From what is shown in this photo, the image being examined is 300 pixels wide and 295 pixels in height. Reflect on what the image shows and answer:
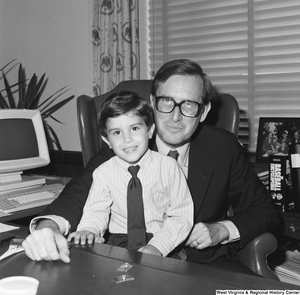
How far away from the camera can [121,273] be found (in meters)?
1.06

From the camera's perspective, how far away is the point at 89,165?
1.91 metres

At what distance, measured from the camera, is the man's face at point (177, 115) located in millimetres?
1820

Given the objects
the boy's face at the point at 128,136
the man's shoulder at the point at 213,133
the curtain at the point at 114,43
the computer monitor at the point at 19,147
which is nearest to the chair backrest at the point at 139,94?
the man's shoulder at the point at 213,133

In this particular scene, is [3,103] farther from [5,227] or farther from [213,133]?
[5,227]

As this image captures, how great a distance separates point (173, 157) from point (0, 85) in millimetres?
2872

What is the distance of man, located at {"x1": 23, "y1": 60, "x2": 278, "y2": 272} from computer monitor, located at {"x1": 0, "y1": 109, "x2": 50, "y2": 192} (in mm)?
906

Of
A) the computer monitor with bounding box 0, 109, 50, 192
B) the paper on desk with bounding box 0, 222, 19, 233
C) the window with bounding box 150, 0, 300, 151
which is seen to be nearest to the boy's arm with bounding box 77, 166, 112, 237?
the paper on desk with bounding box 0, 222, 19, 233

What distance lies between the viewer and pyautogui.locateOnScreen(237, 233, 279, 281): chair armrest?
1.87m

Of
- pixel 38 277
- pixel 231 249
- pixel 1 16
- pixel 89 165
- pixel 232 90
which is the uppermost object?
pixel 1 16

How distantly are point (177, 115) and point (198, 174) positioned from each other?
26 centimetres

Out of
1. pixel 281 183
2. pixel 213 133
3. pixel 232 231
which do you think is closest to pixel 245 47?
pixel 281 183

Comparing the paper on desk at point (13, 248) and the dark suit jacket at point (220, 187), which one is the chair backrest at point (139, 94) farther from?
the paper on desk at point (13, 248)

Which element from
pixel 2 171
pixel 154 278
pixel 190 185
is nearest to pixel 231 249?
pixel 190 185

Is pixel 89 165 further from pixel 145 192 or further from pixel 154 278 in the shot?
pixel 154 278
